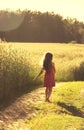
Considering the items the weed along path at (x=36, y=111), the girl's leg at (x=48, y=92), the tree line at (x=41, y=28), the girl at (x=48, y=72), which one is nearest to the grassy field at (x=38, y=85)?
the weed along path at (x=36, y=111)

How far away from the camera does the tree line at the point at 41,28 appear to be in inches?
2105

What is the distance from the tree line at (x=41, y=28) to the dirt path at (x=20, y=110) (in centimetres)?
4040

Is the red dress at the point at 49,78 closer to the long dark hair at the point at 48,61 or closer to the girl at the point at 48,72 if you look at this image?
the girl at the point at 48,72

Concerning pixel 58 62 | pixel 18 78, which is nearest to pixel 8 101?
pixel 18 78

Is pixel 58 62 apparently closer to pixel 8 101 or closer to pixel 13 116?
pixel 8 101

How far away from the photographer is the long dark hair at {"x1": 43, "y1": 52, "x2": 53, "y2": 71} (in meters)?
10.3

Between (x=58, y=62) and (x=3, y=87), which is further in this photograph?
(x=58, y=62)

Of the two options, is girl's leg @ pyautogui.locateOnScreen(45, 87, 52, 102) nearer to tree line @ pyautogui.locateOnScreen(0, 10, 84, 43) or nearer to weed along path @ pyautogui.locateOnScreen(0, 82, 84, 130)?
weed along path @ pyautogui.locateOnScreen(0, 82, 84, 130)

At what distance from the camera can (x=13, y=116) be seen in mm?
9805

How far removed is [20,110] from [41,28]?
44497mm

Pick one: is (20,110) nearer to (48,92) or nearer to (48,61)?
(48,92)

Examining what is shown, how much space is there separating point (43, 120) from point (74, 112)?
5.05 feet

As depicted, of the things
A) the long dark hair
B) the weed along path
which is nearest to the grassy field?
the weed along path

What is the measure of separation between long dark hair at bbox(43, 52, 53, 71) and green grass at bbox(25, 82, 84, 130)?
89cm
